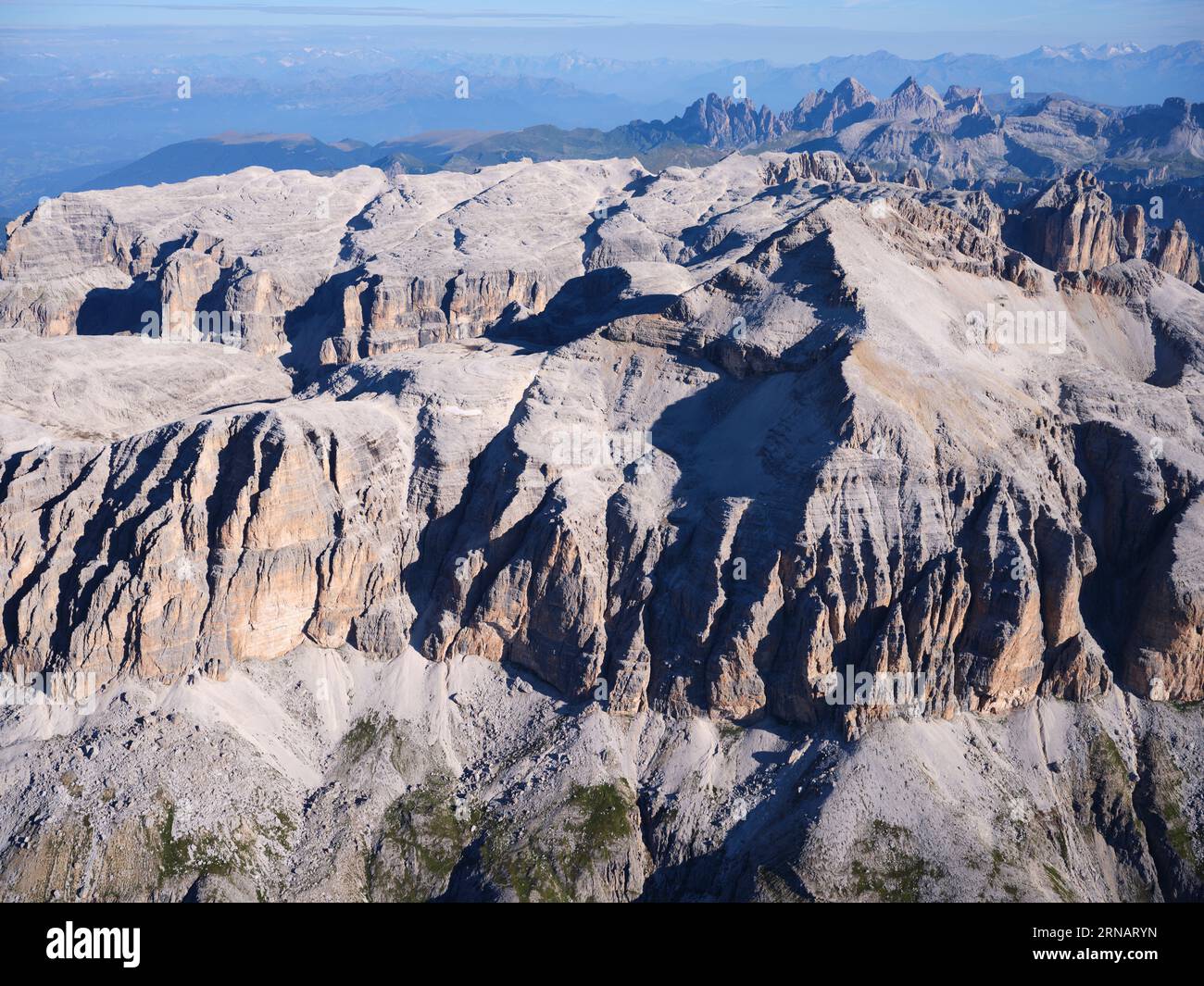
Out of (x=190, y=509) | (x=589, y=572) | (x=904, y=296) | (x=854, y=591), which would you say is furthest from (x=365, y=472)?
(x=904, y=296)

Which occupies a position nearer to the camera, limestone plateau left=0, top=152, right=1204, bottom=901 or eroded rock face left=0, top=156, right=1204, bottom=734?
limestone plateau left=0, top=152, right=1204, bottom=901

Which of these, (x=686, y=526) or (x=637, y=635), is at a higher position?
(x=686, y=526)

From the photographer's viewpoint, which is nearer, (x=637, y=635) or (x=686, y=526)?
(x=637, y=635)
